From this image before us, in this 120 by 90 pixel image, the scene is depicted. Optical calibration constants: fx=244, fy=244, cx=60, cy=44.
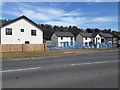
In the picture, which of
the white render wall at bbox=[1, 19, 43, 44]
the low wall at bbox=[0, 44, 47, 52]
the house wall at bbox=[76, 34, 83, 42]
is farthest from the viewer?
the house wall at bbox=[76, 34, 83, 42]

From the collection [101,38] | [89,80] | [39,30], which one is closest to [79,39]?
[101,38]

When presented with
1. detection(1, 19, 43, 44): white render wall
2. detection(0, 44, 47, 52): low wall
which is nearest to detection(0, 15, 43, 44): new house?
detection(1, 19, 43, 44): white render wall

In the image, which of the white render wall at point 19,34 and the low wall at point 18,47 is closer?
the low wall at point 18,47

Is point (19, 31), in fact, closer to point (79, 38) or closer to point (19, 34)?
point (19, 34)

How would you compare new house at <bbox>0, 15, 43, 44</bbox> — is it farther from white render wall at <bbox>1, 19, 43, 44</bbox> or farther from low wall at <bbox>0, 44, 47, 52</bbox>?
low wall at <bbox>0, 44, 47, 52</bbox>

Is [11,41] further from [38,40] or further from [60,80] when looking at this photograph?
[60,80]

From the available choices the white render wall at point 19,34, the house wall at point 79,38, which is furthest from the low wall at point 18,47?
the house wall at point 79,38

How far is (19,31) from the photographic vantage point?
5478 centimetres

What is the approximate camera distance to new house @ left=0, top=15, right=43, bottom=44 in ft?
177

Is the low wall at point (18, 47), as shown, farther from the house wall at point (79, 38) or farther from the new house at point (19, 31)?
the house wall at point (79, 38)

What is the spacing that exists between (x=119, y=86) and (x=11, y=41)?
47282mm

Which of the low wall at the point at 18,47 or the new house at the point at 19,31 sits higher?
the new house at the point at 19,31

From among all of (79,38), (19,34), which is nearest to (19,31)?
(19,34)

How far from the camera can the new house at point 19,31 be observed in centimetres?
5397
